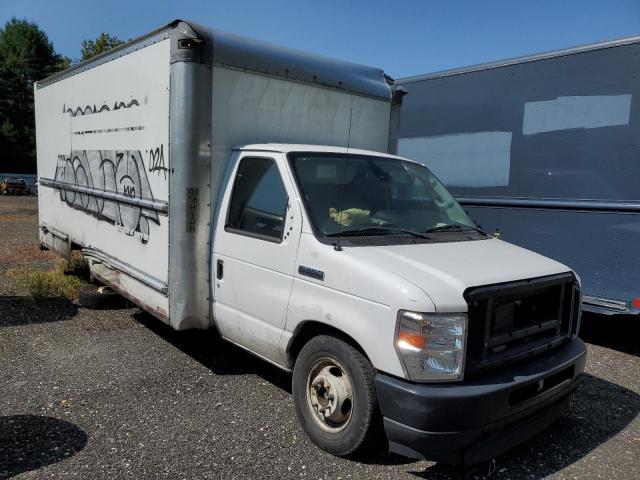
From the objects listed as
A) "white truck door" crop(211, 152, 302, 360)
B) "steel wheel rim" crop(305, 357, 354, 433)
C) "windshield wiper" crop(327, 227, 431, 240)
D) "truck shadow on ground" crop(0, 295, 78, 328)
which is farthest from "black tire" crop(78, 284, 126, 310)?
"windshield wiper" crop(327, 227, 431, 240)

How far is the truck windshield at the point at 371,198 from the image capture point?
3693 millimetres

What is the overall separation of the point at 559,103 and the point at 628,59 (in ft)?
2.45

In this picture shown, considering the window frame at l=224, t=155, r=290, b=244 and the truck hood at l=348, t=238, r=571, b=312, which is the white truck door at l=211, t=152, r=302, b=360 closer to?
the window frame at l=224, t=155, r=290, b=244

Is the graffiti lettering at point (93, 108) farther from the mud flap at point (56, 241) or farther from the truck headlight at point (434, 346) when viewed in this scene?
the truck headlight at point (434, 346)

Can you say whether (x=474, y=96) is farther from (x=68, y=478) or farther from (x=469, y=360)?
(x=68, y=478)

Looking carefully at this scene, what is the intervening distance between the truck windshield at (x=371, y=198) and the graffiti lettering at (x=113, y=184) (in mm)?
1568

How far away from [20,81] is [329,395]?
50783mm

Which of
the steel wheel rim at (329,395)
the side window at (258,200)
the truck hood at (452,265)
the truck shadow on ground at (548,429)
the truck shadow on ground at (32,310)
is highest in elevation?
the side window at (258,200)

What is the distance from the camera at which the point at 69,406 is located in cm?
392

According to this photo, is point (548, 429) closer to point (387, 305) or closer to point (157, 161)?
point (387, 305)

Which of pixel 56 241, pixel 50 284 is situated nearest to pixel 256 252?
pixel 50 284

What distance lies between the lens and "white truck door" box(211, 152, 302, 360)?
371 cm

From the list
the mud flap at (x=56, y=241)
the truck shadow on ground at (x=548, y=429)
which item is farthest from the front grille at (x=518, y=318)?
the mud flap at (x=56, y=241)

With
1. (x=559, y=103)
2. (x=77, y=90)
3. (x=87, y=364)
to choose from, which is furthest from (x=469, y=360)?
(x=77, y=90)
